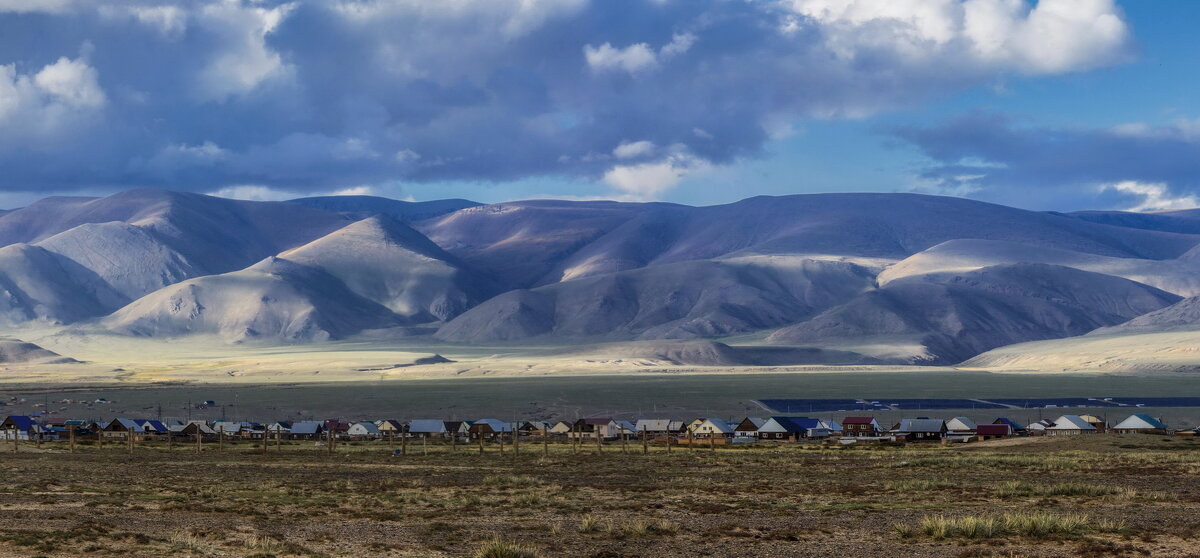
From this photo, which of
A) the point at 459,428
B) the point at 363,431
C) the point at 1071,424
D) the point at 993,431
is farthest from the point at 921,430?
the point at 363,431

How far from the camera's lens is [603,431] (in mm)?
90562

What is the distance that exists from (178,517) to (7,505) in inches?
215

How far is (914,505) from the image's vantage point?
3294 centimetres

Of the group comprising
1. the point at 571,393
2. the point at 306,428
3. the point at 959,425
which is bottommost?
the point at 959,425

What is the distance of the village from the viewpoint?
83.2 metres

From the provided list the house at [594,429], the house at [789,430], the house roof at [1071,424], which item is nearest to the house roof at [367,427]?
the house at [594,429]

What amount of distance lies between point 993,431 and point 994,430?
0.22 m

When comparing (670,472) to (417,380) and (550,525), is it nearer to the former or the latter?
(550,525)

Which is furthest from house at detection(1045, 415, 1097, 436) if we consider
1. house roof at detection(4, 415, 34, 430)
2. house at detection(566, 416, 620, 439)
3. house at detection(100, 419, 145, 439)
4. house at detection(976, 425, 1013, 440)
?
house roof at detection(4, 415, 34, 430)

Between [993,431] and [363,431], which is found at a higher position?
[363,431]

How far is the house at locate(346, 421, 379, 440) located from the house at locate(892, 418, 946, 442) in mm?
32981

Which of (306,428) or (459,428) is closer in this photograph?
(306,428)

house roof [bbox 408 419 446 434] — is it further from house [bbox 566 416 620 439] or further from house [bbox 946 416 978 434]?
house [bbox 946 416 978 434]

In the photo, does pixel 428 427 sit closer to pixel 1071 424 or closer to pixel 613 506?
pixel 1071 424
